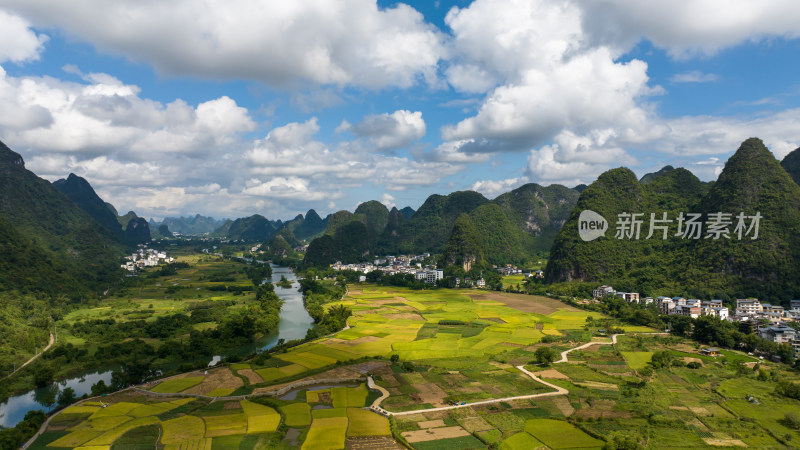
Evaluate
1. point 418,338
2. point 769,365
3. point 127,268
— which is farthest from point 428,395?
point 127,268

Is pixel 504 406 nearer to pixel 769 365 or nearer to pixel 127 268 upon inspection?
pixel 769 365

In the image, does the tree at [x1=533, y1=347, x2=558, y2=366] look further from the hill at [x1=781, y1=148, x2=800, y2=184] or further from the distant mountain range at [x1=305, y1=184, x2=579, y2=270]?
the hill at [x1=781, y1=148, x2=800, y2=184]

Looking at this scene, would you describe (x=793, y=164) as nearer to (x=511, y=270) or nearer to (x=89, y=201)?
(x=511, y=270)

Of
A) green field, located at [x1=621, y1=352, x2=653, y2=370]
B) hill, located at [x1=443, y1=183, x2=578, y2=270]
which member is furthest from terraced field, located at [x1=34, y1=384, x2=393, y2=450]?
hill, located at [x1=443, y1=183, x2=578, y2=270]

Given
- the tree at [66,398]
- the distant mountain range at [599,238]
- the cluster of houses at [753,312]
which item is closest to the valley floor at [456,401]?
the tree at [66,398]

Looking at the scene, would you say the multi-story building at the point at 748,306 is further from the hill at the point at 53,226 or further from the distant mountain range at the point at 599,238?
the hill at the point at 53,226
